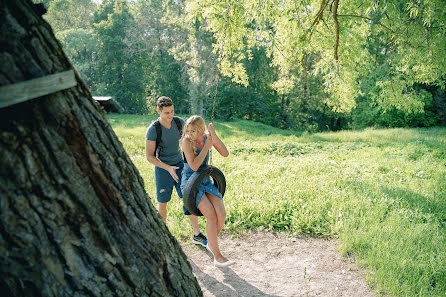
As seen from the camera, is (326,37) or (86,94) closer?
(86,94)

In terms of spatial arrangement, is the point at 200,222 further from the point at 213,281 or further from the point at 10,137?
the point at 10,137

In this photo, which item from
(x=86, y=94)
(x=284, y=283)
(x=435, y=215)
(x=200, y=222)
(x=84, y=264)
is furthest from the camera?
(x=435, y=215)

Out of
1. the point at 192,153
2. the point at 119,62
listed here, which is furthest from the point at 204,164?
the point at 119,62

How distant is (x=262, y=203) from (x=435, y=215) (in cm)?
317

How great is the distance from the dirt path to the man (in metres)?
0.57

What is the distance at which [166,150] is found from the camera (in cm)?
452

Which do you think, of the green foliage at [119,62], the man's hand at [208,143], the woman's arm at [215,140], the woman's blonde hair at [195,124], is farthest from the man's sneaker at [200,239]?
the green foliage at [119,62]

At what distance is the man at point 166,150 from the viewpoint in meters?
4.34

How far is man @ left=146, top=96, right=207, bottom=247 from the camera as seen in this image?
434 cm

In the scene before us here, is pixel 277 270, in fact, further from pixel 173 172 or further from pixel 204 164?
pixel 173 172

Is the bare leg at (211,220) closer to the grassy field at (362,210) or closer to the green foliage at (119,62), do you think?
the grassy field at (362,210)

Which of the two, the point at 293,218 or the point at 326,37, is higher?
the point at 326,37

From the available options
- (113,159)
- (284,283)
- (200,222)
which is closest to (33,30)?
(113,159)

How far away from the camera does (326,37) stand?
8609mm
